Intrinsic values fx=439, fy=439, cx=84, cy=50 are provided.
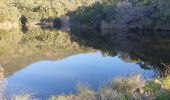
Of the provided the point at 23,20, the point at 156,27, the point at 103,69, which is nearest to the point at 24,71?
the point at 103,69

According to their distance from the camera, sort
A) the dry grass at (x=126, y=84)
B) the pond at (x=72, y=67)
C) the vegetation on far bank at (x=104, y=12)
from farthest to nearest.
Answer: the vegetation on far bank at (x=104, y=12) → the pond at (x=72, y=67) → the dry grass at (x=126, y=84)

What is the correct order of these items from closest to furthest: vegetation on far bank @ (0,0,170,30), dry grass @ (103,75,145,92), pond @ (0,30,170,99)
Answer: dry grass @ (103,75,145,92)
pond @ (0,30,170,99)
vegetation on far bank @ (0,0,170,30)

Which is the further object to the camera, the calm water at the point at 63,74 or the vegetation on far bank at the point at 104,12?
the vegetation on far bank at the point at 104,12

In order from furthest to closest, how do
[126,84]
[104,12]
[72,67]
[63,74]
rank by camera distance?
[104,12], [72,67], [63,74], [126,84]

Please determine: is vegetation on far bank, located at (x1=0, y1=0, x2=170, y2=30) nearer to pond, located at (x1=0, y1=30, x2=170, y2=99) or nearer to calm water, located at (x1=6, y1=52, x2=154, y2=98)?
pond, located at (x1=0, y1=30, x2=170, y2=99)

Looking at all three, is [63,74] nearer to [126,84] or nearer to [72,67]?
[72,67]

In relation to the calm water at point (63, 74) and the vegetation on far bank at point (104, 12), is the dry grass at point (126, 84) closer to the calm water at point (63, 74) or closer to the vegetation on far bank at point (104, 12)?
the calm water at point (63, 74)

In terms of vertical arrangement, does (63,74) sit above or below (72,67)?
above

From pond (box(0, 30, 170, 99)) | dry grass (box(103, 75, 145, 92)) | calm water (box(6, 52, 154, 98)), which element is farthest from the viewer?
pond (box(0, 30, 170, 99))

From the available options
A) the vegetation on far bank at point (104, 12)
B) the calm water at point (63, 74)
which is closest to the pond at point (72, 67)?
the calm water at point (63, 74)

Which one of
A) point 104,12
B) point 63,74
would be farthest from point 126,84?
point 104,12

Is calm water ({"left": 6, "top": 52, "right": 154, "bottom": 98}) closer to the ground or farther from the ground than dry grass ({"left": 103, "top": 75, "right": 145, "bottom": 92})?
closer to the ground

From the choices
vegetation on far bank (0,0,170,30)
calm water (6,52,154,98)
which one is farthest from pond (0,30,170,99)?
vegetation on far bank (0,0,170,30)

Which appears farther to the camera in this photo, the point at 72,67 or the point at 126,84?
the point at 72,67
